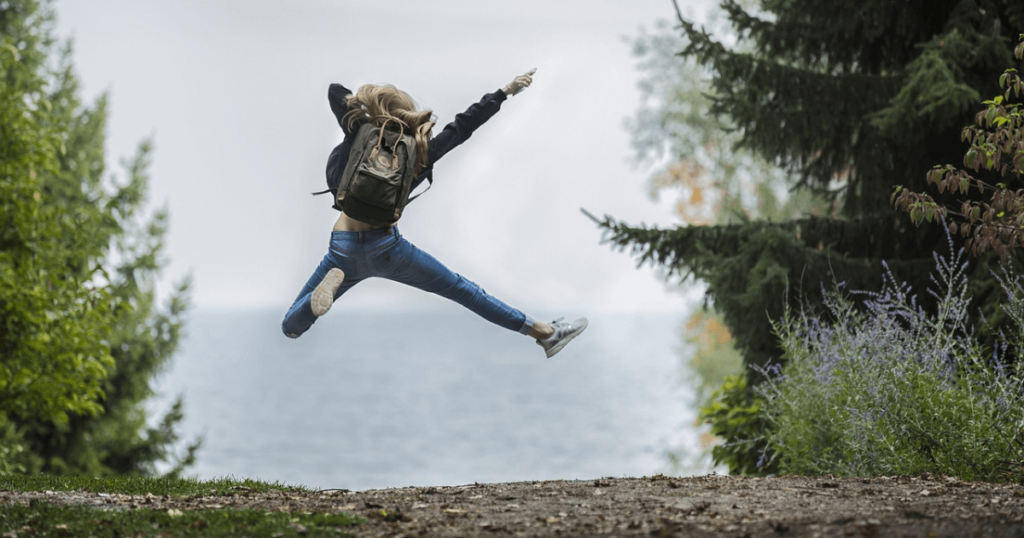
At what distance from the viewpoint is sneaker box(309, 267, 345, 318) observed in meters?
5.11

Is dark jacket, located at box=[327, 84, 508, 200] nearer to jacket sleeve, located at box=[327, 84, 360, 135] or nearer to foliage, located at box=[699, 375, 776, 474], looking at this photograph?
jacket sleeve, located at box=[327, 84, 360, 135]

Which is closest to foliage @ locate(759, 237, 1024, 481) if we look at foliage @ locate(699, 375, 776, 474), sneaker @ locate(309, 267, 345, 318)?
foliage @ locate(699, 375, 776, 474)

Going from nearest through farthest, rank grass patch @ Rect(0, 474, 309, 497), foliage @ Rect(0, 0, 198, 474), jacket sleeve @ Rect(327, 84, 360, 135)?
jacket sleeve @ Rect(327, 84, 360, 135)
grass patch @ Rect(0, 474, 309, 497)
foliage @ Rect(0, 0, 198, 474)

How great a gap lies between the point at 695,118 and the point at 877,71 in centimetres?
827

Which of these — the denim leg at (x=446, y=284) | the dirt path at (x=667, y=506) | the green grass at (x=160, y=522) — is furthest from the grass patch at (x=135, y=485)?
the denim leg at (x=446, y=284)

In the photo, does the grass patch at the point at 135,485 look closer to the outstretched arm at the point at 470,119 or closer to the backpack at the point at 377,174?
the backpack at the point at 377,174

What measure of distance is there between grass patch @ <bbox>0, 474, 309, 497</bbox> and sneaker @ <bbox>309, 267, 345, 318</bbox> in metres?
1.46

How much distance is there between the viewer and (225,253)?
4828 cm

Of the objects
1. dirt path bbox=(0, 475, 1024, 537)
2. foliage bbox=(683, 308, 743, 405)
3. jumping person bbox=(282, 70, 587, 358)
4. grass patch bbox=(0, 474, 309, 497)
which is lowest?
dirt path bbox=(0, 475, 1024, 537)

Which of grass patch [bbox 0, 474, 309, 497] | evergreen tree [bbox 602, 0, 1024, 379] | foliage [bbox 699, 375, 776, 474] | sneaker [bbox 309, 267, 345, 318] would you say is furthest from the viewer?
evergreen tree [bbox 602, 0, 1024, 379]

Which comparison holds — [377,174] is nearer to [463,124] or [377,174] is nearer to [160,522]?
[463,124]

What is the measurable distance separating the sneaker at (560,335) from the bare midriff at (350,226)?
1346 millimetres

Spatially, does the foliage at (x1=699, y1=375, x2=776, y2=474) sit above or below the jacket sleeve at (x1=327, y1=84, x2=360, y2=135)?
below

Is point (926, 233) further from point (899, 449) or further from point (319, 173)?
point (319, 173)
